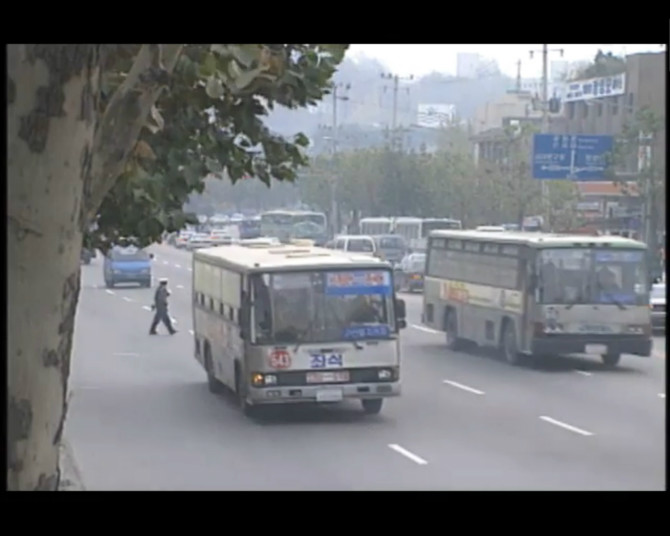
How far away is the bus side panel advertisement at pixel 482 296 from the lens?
81.8ft

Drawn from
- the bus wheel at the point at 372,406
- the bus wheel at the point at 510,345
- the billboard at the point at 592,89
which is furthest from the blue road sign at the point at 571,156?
the bus wheel at the point at 372,406

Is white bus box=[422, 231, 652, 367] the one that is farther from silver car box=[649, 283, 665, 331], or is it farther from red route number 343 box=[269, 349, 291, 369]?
red route number 343 box=[269, 349, 291, 369]

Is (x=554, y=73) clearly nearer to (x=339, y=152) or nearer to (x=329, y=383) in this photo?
(x=339, y=152)

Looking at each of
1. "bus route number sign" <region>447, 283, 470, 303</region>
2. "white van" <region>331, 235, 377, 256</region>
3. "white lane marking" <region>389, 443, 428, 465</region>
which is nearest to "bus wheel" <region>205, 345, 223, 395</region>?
"white lane marking" <region>389, 443, 428, 465</region>

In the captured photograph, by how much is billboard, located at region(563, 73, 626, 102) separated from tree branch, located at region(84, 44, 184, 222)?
3516 centimetres

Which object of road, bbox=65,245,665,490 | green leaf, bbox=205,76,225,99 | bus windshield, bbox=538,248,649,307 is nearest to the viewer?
green leaf, bbox=205,76,225,99

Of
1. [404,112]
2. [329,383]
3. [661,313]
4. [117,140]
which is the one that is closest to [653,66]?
[404,112]

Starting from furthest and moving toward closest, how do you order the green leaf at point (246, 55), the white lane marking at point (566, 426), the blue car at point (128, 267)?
the blue car at point (128, 267) < the white lane marking at point (566, 426) < the green leaf at point (246, 55)

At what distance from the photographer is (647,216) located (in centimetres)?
3575

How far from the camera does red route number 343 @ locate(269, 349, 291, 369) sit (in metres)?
18.5

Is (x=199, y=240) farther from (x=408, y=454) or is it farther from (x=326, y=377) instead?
(x=408, y=454)

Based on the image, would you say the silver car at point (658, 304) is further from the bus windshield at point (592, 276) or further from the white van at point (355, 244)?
the white van at point (355, 244)

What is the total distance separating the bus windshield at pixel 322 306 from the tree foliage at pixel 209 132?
574 centimetres

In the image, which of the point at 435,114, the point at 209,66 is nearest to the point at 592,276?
the point at 435,114
